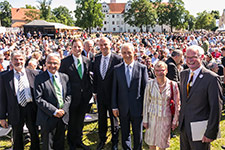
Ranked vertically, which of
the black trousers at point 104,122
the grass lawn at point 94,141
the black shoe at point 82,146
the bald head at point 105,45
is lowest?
the grass lawn at point 94,141

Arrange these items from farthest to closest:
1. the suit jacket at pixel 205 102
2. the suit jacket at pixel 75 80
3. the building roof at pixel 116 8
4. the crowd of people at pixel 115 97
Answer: the building roof at pixel 116 8
the suit jacket at pixel 75 80
the crowd of people at pixel 115 97
the suit jacket at pixel 205 102

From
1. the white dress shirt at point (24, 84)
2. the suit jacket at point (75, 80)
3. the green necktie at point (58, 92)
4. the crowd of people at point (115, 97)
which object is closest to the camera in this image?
the crowd of people at point (115, 97)

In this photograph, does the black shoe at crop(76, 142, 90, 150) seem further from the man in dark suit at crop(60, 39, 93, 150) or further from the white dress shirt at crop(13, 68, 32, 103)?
the white dress shirt at crop(13, 68, 32, 103)

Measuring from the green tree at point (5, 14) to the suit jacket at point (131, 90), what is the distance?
91.5 metres

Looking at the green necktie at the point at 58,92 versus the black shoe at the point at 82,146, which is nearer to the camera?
the green necktie at the point at 58,92

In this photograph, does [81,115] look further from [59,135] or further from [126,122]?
[126,122]

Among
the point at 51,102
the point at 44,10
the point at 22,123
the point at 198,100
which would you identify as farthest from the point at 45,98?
the point at 44,10

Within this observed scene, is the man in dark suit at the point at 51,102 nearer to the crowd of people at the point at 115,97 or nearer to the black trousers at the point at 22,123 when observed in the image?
the crowd of people at the point at 115,97

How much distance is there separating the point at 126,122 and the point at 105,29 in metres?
91.6

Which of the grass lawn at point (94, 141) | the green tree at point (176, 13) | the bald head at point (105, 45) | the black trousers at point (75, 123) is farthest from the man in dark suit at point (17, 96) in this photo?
the green tree at point (176, 13)

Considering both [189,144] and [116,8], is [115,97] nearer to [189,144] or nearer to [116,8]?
[189,144]

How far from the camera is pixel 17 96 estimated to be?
11.1ft

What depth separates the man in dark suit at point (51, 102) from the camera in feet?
10.3

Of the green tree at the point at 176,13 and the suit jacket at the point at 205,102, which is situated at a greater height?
the green tree at the point at 176,13
